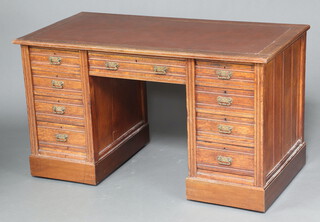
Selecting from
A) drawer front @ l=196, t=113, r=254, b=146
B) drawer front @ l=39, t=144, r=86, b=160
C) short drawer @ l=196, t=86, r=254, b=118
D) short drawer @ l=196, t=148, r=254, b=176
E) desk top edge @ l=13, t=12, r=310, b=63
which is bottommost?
drawer front @ l=39, t=144, r=86, b=160

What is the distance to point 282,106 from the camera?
585 cm

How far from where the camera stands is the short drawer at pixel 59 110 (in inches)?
239

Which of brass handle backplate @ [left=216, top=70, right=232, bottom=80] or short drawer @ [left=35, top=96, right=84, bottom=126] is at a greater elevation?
brass handle backplate @ [left=216, top=70, right=232, bottom=80]

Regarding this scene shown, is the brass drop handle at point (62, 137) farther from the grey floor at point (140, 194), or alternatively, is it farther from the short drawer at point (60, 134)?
the grey floor at point (140, 194)

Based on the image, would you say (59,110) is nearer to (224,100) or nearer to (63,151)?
(63,151)

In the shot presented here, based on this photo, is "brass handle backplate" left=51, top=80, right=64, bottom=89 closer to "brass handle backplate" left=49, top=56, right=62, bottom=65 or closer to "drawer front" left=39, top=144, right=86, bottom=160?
"brass handle backplate" left=49, top=56, right=62, bottom=65

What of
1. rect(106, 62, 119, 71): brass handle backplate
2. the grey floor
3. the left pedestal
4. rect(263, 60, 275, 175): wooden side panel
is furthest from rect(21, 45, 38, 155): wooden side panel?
rect(263, 60, 275, 175): wooden side panel

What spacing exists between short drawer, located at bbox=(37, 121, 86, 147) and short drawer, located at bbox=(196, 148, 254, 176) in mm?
835

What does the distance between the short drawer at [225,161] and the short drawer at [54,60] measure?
38.1 inches

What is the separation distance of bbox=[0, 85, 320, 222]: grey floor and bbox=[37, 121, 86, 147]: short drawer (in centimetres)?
27

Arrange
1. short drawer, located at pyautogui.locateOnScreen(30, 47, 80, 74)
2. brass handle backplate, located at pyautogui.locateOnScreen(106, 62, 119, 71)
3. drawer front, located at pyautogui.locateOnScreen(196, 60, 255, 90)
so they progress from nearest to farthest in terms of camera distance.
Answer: drawer front, located at pyautogui.locateOnScreen(196, 60, 255, 90)
brass handle backplate, located at pyautogui.locateOnScreen(106, 62, 119, 71)
short drawer, located at pyautogui.locateOnScreen(30, 47, 80, 74)

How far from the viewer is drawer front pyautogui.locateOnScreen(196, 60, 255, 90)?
5.44 metres

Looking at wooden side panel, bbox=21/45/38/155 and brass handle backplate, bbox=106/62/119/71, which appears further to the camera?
wooden side panel, bbox=21/45/38/155

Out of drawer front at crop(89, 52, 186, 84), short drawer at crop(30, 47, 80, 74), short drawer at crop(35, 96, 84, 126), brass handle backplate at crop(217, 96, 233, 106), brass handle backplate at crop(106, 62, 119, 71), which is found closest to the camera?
brass handle backplate at crop(217, 96, 233, 106)
